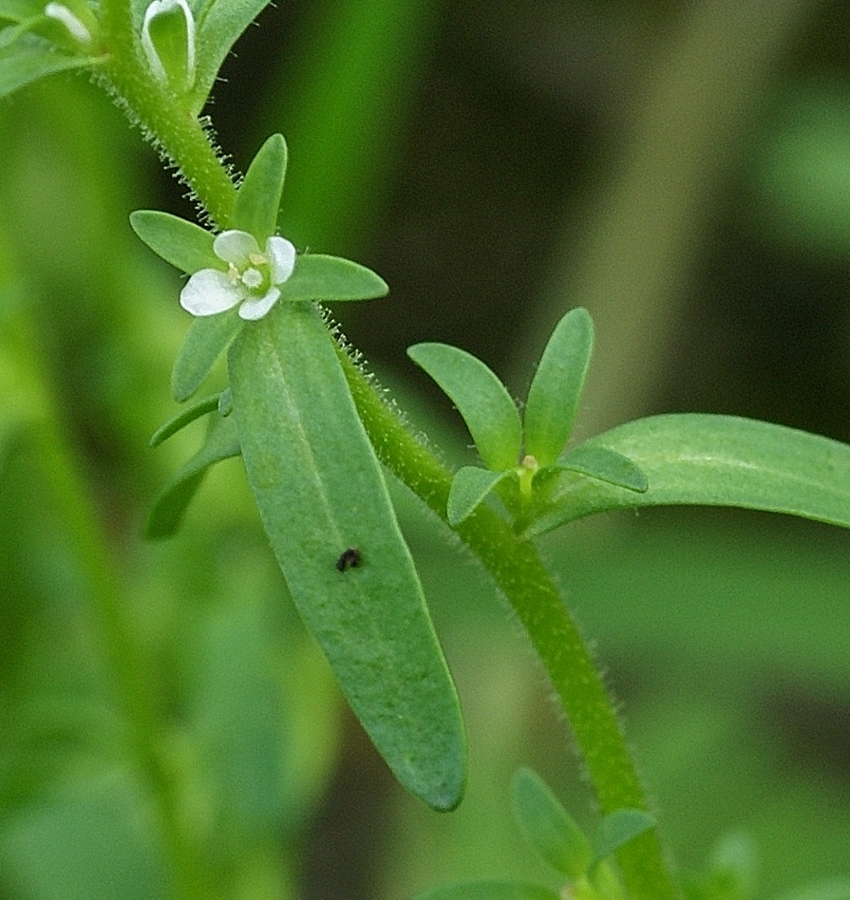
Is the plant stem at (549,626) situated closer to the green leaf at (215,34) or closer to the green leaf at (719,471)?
the green leaf at (719,471)

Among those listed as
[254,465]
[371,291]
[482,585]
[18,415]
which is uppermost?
[371,291]

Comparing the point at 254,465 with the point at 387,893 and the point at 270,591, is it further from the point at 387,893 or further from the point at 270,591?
the point at 387,893

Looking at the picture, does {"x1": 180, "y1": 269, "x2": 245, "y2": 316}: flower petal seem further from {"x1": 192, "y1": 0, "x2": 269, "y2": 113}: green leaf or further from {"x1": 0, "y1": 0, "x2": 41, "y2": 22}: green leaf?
{"x1": 0, "y1": 0, "x2": 41, "y2": 22}: green leaf

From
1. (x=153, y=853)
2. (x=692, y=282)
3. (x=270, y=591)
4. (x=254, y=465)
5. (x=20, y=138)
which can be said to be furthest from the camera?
(x=692, y=282)

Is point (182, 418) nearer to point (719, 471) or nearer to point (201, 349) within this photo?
point (201, 349)

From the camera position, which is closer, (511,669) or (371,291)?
(371,291)

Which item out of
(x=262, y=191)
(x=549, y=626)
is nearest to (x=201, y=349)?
(x=262, y=191)

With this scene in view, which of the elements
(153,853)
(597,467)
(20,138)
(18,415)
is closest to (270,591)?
(153,853)
